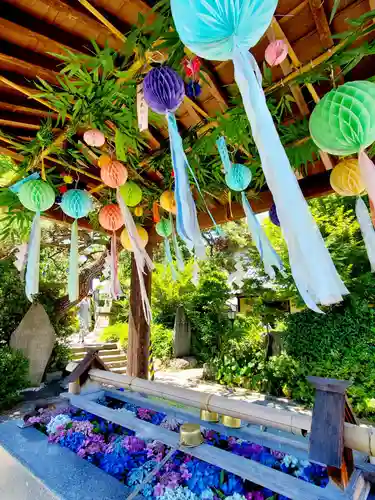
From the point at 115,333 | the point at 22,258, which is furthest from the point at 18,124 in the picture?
the point at 115,333

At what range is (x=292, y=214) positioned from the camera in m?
0.62

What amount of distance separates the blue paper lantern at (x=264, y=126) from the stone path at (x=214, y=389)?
156 inches

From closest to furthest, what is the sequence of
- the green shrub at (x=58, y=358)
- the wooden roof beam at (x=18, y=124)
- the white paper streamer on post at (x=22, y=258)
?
the wooden roof beam at (x=18, y=124) < the white paper streamer on post at (x=22, y=258) < the green shrub at (x=58, y=358)

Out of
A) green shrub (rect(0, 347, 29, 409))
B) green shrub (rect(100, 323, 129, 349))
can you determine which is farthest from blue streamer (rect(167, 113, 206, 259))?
green shrub (rect(100, 323, 129, 349))

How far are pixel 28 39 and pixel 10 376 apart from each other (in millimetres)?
4508

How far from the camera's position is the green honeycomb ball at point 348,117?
3.28 feet

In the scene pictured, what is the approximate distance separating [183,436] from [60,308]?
216 inches

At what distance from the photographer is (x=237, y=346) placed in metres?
5.87

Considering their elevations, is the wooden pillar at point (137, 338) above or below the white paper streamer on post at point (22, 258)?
below

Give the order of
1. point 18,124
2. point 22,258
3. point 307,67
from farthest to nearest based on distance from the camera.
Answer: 1. point 22,258
2. point 18,124
3. point 307,67

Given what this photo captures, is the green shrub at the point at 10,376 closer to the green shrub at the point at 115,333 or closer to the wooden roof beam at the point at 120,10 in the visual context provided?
the green shrub at the point at 115,333

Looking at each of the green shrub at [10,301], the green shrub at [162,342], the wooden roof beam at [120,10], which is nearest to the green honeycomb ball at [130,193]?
the wooden roof beam at [120,10]

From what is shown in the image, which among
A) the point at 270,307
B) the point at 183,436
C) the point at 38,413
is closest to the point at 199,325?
the point at 270,307

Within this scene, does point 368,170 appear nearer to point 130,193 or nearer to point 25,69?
point 130,193
